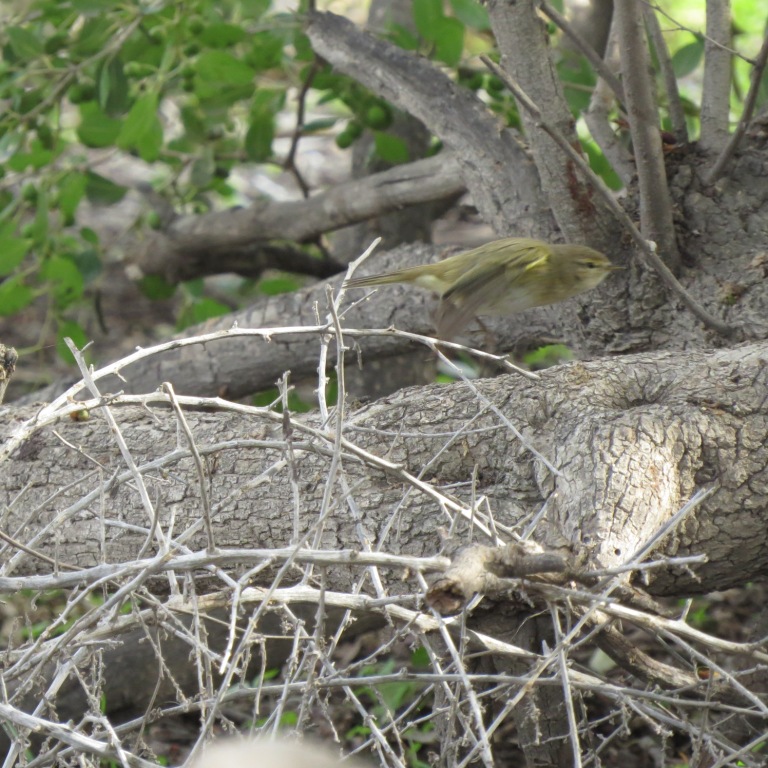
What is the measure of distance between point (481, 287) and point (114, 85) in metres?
2.09

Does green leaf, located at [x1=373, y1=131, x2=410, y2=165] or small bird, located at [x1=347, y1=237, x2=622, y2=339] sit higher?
green leaf, located at [x1=373, y1=131, x2=410, y2=165]

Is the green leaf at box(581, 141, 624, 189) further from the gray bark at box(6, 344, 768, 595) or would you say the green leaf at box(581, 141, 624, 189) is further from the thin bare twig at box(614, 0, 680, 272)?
the gray bark at box(6, 344, 768, 595)

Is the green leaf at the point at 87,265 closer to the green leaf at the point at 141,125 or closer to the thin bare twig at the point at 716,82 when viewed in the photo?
the green leaf at the point at 141,125

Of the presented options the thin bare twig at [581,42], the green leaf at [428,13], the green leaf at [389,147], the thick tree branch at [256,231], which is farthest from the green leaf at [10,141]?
the thin bare twig at [581,42]

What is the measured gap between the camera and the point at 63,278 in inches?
173

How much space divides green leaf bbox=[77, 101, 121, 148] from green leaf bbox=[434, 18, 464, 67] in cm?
148

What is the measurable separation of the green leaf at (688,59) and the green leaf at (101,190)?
8.32 ft

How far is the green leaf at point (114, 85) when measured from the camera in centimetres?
421

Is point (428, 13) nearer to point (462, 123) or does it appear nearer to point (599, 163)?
point (462, 123)

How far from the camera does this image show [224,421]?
2855 mm

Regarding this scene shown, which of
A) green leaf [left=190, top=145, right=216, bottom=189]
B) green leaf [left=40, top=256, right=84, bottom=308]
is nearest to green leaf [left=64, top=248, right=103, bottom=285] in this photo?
green leaf [left=40, top=256, right=84, bottom=308]

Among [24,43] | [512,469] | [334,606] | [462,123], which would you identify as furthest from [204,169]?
[334,606]

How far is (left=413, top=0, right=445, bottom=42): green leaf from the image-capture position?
3.98 m

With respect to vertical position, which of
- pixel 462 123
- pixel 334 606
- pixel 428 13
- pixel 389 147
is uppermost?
pixel 428 13
